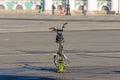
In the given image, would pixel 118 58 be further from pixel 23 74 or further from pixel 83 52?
pixel 23 74

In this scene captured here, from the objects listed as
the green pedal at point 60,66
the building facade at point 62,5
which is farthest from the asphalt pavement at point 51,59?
the building facade at point 62,5

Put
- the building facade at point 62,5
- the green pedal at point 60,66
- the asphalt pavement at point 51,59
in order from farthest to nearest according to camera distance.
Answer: the building facade at point 62,5
the green pedal at point 60,66
the asphalt pavement at point 51,59

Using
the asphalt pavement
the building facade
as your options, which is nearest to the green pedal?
the asphalt pavement

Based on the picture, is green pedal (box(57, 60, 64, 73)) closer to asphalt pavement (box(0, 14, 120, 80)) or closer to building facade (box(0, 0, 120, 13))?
asphalt pavement (box(0, 14, 120, 80))

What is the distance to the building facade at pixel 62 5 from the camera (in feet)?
300

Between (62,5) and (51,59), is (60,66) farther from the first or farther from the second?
(62,5)

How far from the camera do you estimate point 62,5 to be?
92.4m

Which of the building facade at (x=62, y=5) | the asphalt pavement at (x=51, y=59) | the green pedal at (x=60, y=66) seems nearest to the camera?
the asphalt pavement at (x=51, y=59)

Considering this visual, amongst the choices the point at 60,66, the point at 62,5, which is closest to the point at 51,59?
the point at 60,66

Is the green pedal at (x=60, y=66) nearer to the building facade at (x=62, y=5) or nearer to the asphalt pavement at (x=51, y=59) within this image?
the asphalt pavement at (x=51, y=59)

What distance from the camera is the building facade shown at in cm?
9138

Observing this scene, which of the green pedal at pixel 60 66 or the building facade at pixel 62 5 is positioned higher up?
the green pedal at pixel 60 66

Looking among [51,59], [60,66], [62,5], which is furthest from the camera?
[62,5]

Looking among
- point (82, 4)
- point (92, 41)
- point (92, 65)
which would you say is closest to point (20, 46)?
point (92, 41)
